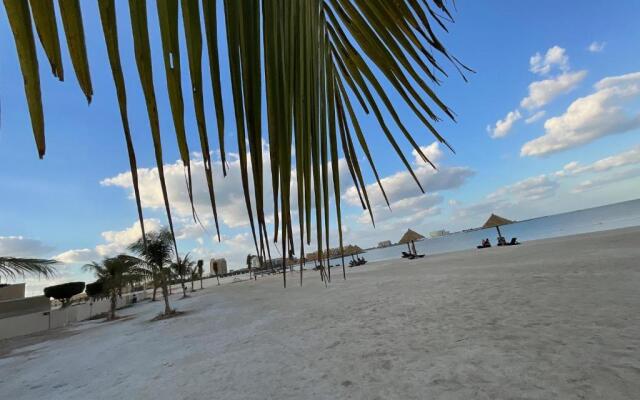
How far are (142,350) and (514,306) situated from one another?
7.54 m

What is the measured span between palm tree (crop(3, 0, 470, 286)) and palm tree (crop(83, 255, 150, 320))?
18977 mm

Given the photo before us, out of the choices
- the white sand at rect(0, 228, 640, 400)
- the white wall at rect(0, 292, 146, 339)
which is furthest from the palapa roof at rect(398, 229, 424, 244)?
the white wall at rect(0, 292, 146, 339)

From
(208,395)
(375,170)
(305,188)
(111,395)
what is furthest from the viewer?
(111,395)

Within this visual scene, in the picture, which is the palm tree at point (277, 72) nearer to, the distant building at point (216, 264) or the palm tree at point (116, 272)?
the palm tree at point (116, 272)

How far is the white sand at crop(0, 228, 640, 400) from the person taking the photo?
3.04 meters

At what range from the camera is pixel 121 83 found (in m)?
0.36

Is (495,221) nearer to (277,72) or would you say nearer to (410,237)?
(410,237)

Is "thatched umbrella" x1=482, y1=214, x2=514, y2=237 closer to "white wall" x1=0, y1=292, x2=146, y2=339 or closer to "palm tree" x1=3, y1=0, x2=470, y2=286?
"palm tree" x1=3, y1=0, x2=470, y2=286

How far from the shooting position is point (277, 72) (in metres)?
0.60

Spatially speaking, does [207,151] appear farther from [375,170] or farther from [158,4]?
[375,170]

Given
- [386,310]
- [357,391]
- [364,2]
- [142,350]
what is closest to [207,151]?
[364,2]

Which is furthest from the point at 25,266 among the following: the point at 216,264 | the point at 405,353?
the point at 216,264

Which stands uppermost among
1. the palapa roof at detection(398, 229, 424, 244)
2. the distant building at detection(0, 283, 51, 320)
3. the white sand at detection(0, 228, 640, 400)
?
the palapa roof at detection(398, 229, 424, 244)

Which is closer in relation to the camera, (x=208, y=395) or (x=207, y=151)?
(x=207, y=151)
